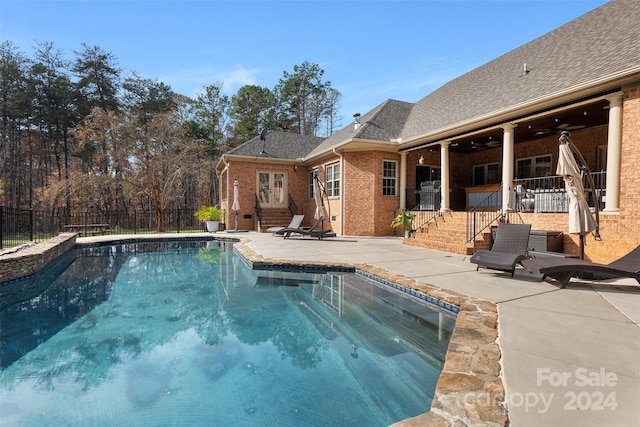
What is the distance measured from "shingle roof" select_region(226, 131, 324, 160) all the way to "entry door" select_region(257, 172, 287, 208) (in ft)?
3.73

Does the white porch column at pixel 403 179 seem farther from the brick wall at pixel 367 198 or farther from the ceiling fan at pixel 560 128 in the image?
the ceiling fan at pixel 560 128

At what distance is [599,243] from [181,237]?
14196 millimetres

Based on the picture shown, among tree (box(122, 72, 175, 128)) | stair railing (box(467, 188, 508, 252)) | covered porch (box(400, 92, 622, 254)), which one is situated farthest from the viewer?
tree (box(122, 72, 175, 128))

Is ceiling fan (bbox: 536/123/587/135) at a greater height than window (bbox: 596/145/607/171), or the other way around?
ceiling fan (bbox: 536/123/587/135)

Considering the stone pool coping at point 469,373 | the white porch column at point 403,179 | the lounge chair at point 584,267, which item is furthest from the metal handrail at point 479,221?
the stone pool coping at point 469,373

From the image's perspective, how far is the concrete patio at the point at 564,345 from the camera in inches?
75.2

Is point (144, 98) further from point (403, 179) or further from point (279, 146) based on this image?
point (403, 179)

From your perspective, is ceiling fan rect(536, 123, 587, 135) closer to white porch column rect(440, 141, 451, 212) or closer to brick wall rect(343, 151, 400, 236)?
white porch column rect(440, 141, 451, 212)

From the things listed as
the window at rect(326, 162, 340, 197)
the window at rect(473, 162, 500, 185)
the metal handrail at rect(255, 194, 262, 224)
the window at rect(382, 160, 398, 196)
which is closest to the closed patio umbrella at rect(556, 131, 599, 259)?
the window at rect(382, 160, 398, 196)

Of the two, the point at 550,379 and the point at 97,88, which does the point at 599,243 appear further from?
the point at 97,88

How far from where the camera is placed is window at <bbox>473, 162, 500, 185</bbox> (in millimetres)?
13727

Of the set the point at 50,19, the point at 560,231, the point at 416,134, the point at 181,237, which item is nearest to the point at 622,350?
the point at 560,231

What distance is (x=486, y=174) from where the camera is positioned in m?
14.2

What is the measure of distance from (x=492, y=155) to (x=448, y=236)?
6.67 metres
